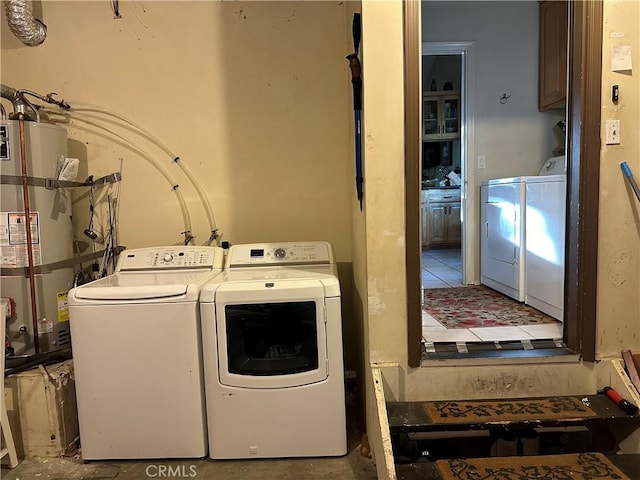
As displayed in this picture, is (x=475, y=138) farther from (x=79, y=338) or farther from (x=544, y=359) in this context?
(x=79, y=338)

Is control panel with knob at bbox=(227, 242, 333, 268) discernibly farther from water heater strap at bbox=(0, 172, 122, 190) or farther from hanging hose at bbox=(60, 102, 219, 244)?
water heater strap at bbox=(0, 172, 122, 190)

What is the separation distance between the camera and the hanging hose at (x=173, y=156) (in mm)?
2854

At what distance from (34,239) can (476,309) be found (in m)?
2.79

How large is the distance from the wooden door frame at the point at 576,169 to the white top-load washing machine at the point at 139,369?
1.02 meters

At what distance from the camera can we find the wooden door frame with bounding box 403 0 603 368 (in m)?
1.86

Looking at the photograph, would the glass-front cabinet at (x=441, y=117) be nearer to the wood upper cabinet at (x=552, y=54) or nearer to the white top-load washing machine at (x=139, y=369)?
the wood upper cabinet at (x=552, y=54)

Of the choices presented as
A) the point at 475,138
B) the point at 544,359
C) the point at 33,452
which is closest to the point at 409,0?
the point at 544,359

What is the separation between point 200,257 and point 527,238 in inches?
88.2

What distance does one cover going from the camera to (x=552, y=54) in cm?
358

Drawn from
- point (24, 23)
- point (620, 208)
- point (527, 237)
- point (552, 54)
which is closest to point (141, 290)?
point (24, 23)

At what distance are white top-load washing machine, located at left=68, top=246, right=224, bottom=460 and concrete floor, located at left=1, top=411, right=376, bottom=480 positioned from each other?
0.16ft

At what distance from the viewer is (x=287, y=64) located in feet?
9.29

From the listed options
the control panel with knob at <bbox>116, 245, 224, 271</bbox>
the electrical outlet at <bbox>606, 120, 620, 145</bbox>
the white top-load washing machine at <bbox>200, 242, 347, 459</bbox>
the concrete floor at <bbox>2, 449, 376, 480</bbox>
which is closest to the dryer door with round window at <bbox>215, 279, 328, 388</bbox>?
the white top-load washing machine at <bbox>200, 242, 347, 459</bbox>

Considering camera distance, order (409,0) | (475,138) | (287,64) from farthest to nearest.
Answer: (475,138) < (287,64) < (409,0)
